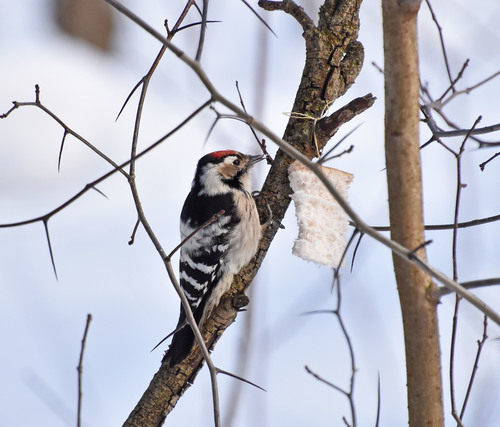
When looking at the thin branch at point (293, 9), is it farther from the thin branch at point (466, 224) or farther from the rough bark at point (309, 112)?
the thin branch at point (466, 224)

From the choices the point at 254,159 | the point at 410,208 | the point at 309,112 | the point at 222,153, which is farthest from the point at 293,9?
the point at 410,208

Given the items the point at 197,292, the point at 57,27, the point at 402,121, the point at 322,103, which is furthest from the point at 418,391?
the point at 57,27

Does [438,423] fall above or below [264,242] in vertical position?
below

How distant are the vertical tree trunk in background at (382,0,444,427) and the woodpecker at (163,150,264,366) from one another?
1460 millimetres

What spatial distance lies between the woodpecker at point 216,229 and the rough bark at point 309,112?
0.19 metres

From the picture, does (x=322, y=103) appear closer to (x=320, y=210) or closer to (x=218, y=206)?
(x=320, y=210)

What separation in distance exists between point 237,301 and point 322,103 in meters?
1.10

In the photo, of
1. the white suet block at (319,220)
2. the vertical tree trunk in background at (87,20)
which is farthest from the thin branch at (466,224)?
the vertical tree trunk in background at (87,20)

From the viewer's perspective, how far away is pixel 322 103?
3.05 meters

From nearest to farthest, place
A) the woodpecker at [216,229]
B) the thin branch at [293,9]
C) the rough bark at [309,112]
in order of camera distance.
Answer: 1. the rough bark at [309,112]
2. the thin branch at [293,9]
3. the woodpecker at [216,229]

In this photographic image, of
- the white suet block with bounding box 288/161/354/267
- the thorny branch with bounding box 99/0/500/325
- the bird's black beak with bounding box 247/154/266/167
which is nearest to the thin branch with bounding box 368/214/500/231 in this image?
the white suet block with bounding box 288/161/354/267

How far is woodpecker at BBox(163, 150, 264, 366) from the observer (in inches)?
139

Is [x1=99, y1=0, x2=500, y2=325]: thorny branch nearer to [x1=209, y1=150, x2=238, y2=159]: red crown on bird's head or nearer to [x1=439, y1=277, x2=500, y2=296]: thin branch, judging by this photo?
[x1=439, y1=277, x2=500, y2=296]: thin branch

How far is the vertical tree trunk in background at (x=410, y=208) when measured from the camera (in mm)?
1843
